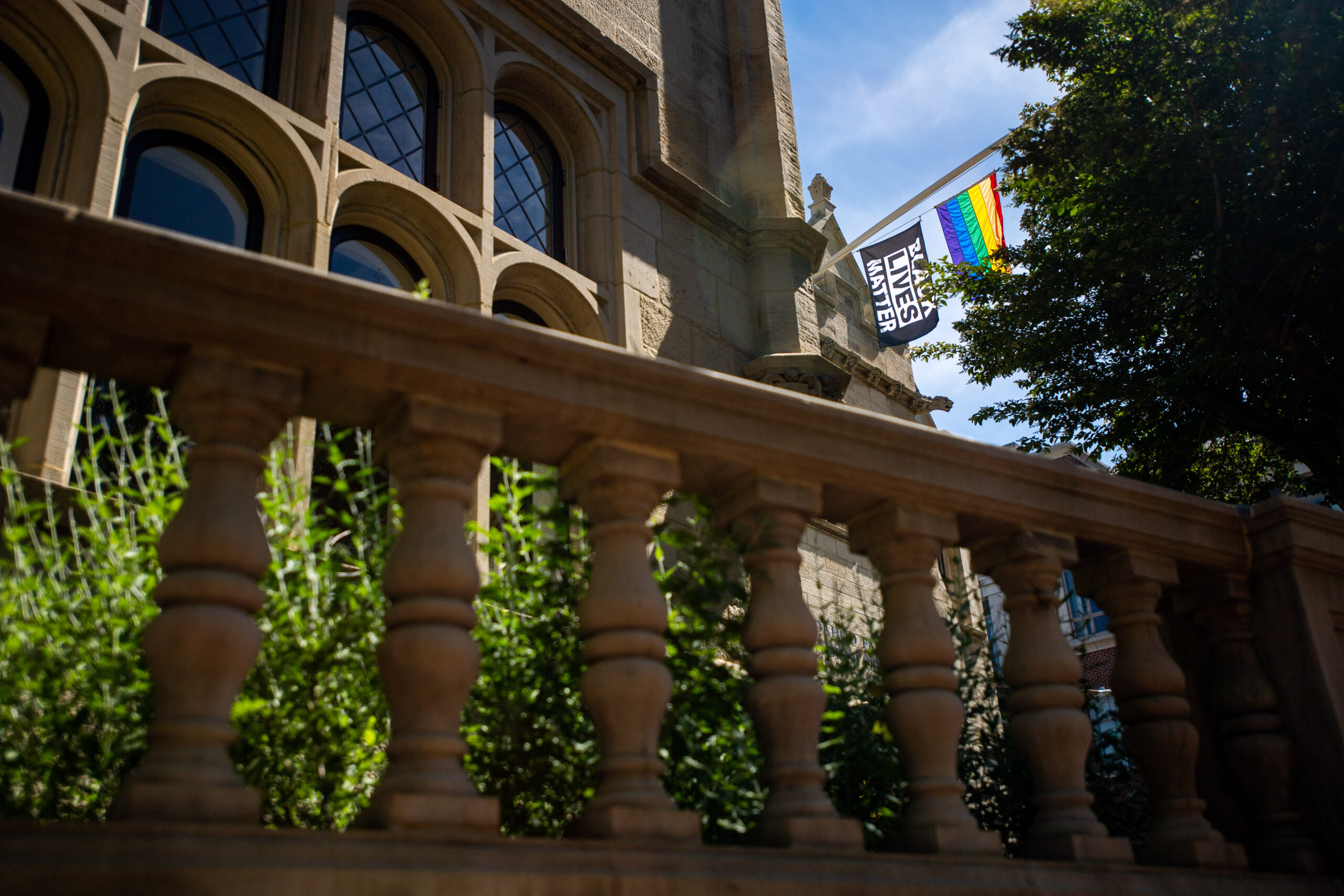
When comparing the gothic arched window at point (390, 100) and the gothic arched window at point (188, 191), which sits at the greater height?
the gothic arched window at point (390, 100)

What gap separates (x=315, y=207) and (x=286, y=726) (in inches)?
179

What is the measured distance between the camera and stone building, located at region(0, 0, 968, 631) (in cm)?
563

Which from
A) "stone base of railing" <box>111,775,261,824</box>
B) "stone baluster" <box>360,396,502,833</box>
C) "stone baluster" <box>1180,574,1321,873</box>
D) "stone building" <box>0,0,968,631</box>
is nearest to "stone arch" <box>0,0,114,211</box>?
"stone building" <box>0,0,968,631</box>

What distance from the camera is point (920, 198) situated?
1331cm

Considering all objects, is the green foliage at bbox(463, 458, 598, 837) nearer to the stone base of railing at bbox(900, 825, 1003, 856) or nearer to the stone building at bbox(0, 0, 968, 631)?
the stone base of railing at bbox(900, 825, 1003, 856)

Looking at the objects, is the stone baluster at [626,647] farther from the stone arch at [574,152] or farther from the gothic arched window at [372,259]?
the stone arch at [574,152]

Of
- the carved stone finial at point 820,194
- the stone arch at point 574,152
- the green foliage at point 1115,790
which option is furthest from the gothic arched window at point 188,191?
the carved stone finial at point 820,194

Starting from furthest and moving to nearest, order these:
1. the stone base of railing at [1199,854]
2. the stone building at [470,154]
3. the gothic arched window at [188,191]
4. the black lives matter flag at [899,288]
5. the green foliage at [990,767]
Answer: the black lives matter flag at [899,288], the gothic arched window at [188,191], the stone building at [470,154], the green foliage at [990,767], the stone base of railing at [1199,854]

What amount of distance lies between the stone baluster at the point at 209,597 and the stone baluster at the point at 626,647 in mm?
711

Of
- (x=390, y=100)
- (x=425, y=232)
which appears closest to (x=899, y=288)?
(x=390, y=100)

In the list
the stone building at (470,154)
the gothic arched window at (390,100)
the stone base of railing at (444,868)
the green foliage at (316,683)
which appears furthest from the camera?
the gothic arched window at (390,100)

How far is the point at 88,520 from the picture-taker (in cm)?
465

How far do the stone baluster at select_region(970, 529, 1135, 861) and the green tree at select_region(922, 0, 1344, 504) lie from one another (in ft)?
21.8

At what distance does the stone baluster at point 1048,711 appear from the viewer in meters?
2.89
